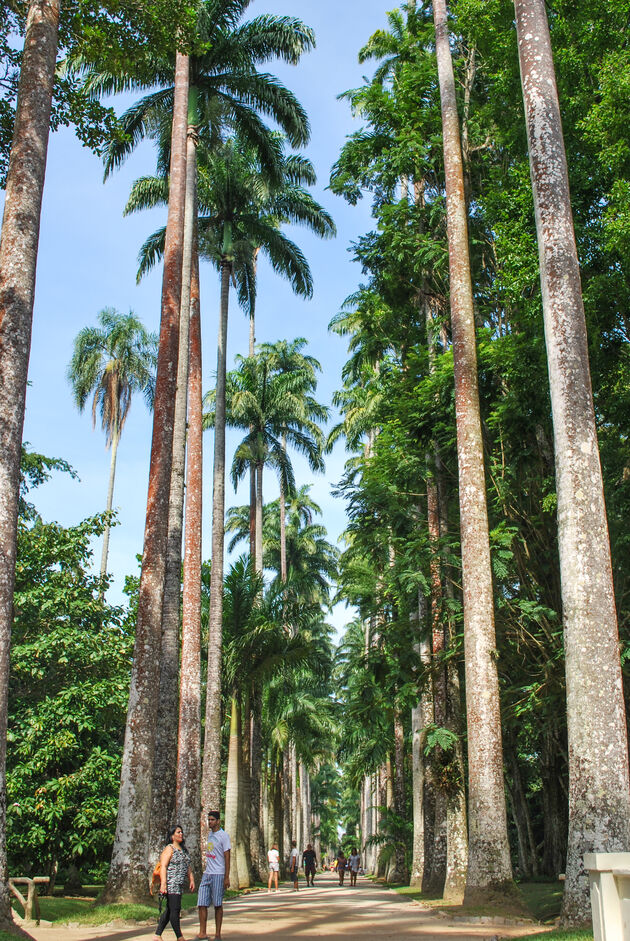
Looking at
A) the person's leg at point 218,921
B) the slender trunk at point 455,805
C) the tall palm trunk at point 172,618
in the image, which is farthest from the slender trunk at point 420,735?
the person's leg at point 218,921

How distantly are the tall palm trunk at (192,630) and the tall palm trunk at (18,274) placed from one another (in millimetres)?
11191

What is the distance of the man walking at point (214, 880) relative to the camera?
9742 mm

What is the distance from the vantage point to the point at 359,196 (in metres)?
20.5

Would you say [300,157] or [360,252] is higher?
[300,157]

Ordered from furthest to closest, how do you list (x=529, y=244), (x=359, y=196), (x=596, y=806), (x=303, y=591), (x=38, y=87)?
1. (x=303, y=591)
2. (x=359, y=196)
3. (x=529, y=244)
4. (x=38, y=87)
5. (x=596, y=806)

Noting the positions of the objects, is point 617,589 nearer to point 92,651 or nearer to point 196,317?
point 92,651

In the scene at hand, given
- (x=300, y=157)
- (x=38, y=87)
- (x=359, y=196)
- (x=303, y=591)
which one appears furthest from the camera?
(x=303, y=591)

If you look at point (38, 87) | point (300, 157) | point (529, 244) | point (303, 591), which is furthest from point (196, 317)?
point (303, 591)

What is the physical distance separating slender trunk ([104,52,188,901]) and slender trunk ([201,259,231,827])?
8.89 meters

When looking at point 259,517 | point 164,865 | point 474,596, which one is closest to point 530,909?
point 474,596

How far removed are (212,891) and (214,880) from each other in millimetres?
121

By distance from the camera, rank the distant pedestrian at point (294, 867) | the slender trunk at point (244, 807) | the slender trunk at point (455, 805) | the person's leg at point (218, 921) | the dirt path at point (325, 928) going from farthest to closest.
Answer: the distant pedestrian at point (294, 867), the slender trunk at point (244, 807), the slender trunk at point (455, 805), the dirt path at point (325, 928), the person's leg at point (218, 921)

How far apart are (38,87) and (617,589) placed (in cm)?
1202

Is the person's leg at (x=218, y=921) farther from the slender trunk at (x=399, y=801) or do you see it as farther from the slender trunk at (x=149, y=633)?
the slender trunk at (x=399, y=801)
